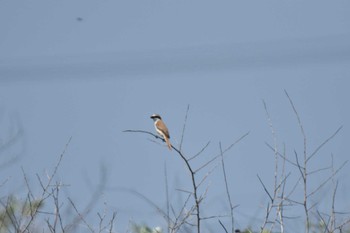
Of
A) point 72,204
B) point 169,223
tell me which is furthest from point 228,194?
point 72,204

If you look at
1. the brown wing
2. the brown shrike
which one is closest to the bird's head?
the brown shrike

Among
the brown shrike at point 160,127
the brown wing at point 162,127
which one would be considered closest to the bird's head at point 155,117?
the brown shrike at point 160,127

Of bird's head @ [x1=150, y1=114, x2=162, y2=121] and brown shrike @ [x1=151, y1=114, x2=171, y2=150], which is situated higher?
bird's head @ [x1=150, y1=114, x2=162, y2=121]

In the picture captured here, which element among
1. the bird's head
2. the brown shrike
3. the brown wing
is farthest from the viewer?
the bird's head

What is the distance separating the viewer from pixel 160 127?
9.02 meters

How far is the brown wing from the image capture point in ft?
28.3

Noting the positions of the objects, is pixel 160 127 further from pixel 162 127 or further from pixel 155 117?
pixel 155 117

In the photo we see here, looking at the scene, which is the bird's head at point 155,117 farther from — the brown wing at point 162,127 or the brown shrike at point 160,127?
the brown wing at point 162,127

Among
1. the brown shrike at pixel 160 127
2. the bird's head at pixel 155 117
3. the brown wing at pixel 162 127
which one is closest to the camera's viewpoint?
the brown shrike at pixel 160 127

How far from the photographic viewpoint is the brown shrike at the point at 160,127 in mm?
8493

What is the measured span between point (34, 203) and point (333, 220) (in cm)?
210

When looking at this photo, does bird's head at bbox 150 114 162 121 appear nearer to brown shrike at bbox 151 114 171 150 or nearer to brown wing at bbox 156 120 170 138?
brown shrike at bbox 151 114 171 150

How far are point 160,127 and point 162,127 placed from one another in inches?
1.1

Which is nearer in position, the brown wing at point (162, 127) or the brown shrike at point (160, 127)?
the brown shrike at point (160, 127)
